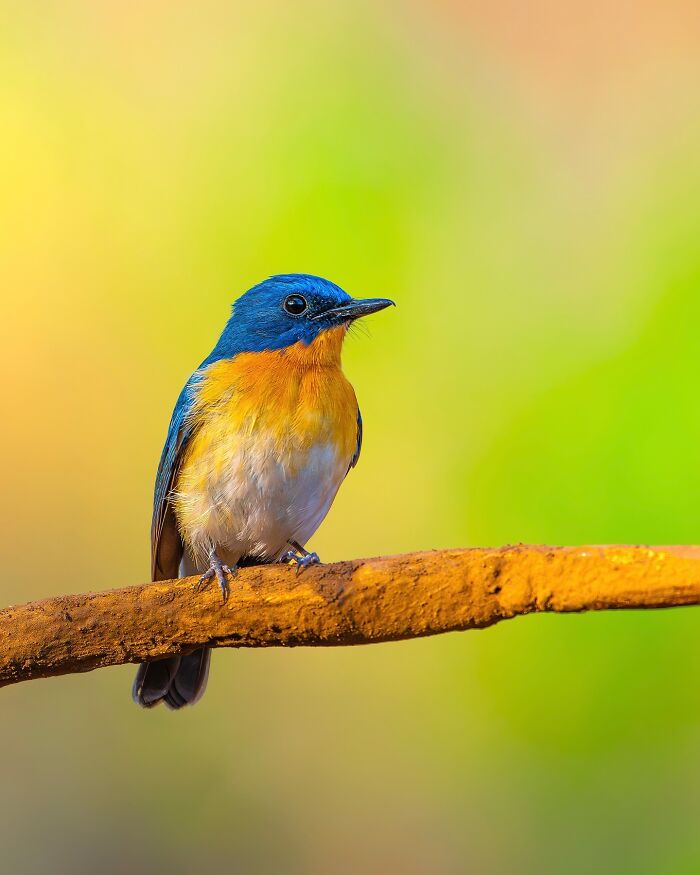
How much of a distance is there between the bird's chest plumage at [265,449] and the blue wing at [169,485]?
6cm

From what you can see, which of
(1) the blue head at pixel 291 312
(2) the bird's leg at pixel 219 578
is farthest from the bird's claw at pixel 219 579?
(1) the blue head at pixel 291 312

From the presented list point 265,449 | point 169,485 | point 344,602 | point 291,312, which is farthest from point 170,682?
point 344,602

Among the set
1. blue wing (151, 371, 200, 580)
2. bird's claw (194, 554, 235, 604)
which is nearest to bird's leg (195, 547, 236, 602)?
bird's claw (194, 554, 235, 604)

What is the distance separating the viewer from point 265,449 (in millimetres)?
4664

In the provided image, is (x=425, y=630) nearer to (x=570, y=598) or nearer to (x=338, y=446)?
(x=570, y=598)

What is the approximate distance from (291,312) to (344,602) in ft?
7.46

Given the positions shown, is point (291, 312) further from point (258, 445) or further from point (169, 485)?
point (169, 485)

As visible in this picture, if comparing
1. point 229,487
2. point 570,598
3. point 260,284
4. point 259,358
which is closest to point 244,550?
point 229,487

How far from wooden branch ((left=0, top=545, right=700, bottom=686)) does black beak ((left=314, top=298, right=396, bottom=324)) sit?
1801 mm

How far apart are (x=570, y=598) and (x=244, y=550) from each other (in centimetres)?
253

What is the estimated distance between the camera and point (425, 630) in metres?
3.12

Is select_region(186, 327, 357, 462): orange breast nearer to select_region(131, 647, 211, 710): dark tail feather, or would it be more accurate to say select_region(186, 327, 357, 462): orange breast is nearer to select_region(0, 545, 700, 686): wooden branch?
select_region(131, 647, 211, 710): dark tail feather

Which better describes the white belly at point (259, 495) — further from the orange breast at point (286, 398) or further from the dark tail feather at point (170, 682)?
the dark tail feather at point (170, 682)

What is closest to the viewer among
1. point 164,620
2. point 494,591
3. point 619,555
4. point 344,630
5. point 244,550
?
A: point 619,555
